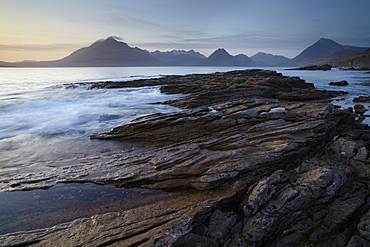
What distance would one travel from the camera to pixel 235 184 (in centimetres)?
735

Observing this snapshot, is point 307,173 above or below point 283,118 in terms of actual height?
below

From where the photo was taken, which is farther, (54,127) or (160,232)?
(54,127)

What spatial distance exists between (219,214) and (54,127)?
17.6m

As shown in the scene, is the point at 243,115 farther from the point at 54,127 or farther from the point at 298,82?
the point at 298,82

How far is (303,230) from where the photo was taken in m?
5.89

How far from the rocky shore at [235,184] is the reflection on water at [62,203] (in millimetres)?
408

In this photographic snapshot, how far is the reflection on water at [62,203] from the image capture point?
6.45 meters

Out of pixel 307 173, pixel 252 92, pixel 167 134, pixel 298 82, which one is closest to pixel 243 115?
pixel 167 134

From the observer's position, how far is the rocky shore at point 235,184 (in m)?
5.59

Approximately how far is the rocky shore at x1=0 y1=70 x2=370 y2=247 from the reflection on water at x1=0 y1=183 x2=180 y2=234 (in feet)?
1.34

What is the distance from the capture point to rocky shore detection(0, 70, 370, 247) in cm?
559

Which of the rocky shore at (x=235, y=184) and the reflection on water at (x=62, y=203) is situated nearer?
the rocky shore at (x=235, y=184)

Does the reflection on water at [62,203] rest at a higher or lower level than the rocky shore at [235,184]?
lower

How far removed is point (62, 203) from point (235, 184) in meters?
6.17
